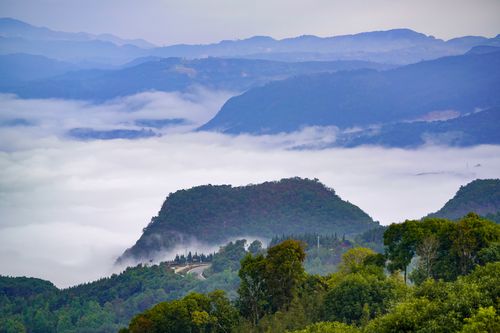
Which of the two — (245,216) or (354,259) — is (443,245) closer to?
(354,259)

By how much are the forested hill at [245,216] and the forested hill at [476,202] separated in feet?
42.3

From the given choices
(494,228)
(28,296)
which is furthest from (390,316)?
(28,296)

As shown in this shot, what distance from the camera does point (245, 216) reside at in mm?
126562

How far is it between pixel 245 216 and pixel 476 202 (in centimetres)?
3479

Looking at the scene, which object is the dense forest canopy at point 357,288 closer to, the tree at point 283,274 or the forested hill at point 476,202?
the tree at point 283,274

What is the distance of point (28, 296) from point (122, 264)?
97.5 feet

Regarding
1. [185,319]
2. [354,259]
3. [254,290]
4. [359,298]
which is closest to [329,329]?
[359,298]

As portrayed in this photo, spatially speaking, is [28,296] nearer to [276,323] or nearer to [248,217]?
[248,217]

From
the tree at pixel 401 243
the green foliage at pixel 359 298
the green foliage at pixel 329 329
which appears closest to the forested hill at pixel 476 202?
the tree at pixel 401 243

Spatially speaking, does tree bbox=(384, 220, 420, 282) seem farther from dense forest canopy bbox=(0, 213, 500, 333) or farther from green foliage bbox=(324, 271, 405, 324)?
green foliage bbox=(324, 271, 405, 324)

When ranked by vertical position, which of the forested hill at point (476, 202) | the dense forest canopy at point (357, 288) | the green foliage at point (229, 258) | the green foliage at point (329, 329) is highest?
the forested hill at point (476, 202)

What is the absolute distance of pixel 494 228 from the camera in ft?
128

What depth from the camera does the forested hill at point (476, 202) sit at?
363ft

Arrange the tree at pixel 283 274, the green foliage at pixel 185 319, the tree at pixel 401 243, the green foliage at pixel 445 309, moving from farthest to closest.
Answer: the tree at pixel 401 243
the tree at pixel 283 274
the green foliage at pixel 185 319
the green foliage at pixel 445 309
